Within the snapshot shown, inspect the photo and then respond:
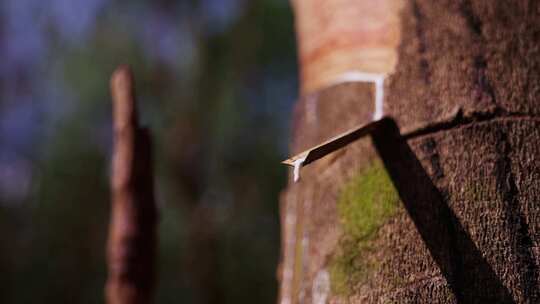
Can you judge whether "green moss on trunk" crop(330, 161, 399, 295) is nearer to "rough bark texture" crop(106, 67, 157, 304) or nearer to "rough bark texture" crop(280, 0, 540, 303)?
"rough bark texture" crop(280, 0, 540, 303)

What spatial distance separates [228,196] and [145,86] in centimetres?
255

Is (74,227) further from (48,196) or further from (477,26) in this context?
(477,26)

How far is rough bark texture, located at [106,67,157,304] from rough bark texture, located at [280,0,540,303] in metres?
0.71

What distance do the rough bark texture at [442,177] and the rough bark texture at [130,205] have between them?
71cm

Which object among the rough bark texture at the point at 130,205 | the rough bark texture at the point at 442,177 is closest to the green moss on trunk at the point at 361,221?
the rough bark texture at the point at 442,177

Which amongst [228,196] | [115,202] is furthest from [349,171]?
[228,196]

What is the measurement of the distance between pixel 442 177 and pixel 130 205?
1.10m

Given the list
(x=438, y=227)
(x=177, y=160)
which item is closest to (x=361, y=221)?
(x=438, y=227)

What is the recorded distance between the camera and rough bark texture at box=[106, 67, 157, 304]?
2.05m

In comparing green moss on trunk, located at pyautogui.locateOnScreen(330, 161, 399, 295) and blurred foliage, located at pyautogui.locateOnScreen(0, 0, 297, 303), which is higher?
blurred foliage, located at pyautogui.locateOnScreen(0, 0, 297, 303)

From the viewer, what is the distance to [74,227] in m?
11.7

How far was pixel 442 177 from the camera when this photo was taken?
4.26ft

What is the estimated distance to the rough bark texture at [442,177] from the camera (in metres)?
1.23

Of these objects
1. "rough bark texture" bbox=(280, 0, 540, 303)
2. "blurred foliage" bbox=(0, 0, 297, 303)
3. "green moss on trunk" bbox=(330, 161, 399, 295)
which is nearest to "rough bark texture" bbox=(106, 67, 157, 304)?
"rough bark texture" bbox=(280, 0, 540, 303)
